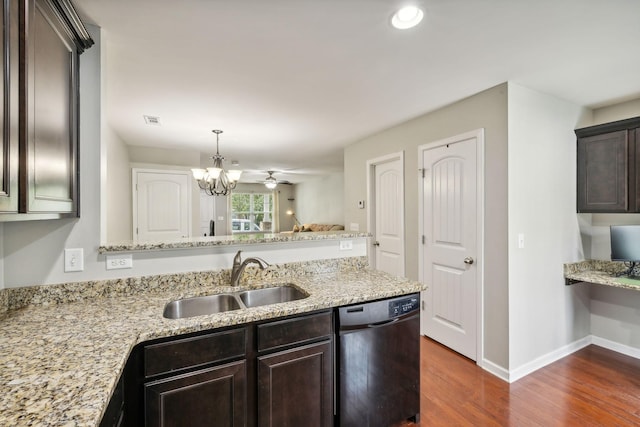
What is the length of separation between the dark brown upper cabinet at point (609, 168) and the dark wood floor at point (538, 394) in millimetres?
1390

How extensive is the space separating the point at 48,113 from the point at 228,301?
1262mm

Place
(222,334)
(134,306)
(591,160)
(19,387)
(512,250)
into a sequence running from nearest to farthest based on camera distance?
1. (19,387)
2. (222,334)
3. (134,306)
4. (512,250)
5. (591,160)

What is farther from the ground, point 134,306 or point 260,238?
point 260,238

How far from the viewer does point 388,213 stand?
3.75 metres

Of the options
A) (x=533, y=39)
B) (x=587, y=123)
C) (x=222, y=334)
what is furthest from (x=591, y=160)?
(x=222, y=334)

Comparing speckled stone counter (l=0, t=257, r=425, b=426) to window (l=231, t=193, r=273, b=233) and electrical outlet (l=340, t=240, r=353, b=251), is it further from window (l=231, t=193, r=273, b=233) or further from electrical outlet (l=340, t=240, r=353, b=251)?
window (l=231, t=193, r=273, b=233)

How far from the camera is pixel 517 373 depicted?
239 cm

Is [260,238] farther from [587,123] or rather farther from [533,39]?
[587,123]

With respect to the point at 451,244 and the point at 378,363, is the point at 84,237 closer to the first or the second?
the point at 378,363

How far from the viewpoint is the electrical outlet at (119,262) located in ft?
5.50

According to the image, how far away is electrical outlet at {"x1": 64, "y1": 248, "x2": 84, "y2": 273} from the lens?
159cm

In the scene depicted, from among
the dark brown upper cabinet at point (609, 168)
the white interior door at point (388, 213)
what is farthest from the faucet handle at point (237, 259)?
the dark brown upper cabinet at point (609, 168)

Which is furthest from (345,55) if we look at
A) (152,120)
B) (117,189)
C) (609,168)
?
(117,189)

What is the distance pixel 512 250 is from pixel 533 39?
1.50 m
